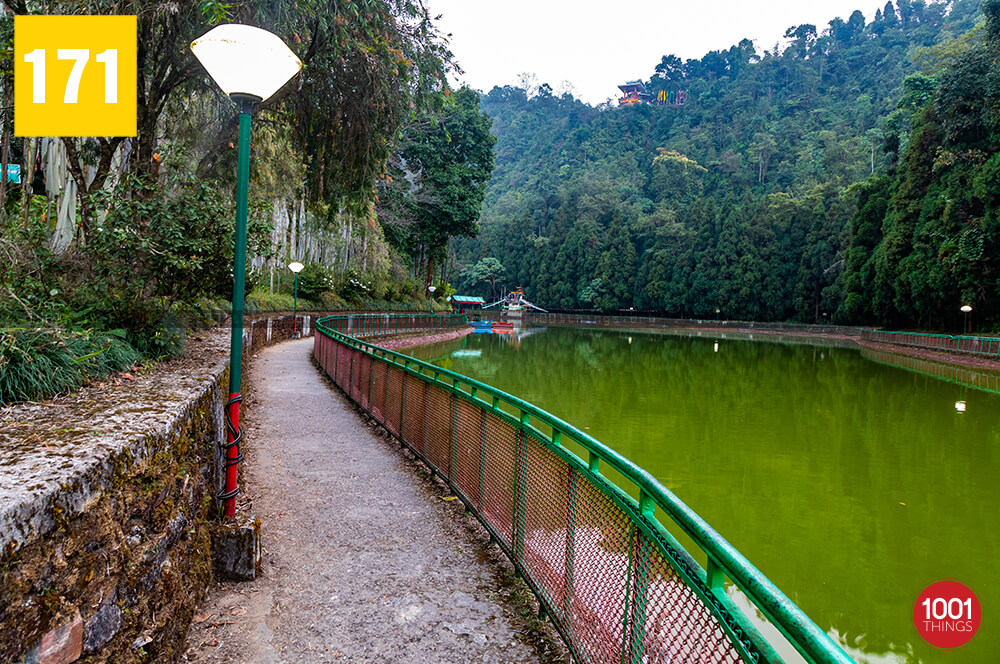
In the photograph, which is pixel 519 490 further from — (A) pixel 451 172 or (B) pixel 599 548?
(A) pixel 451 172

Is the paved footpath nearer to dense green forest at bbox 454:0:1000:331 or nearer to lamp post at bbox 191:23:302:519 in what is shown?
lamp post at bbox 191:23:302:519

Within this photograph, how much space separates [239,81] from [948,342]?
34165 mm

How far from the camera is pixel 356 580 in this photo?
4195 millimetres

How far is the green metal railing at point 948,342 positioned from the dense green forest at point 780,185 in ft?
8.43

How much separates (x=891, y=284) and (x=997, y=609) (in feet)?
136

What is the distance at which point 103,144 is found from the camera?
7.96 metres

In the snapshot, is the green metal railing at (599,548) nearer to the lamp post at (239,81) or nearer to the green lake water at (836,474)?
the lamp post at (239,81)

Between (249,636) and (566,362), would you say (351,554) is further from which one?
(566,362)

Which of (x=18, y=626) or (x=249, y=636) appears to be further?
(x=249, y=636)

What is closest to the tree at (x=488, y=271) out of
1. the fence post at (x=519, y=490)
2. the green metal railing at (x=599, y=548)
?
the green metal railing at (x=599, y=548)

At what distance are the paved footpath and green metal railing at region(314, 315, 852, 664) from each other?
34 cm

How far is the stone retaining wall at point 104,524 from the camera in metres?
2.00

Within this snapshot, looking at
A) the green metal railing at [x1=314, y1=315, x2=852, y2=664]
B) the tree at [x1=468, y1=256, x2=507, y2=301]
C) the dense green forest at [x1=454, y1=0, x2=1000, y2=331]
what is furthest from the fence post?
the tree at [x1=468, y1=256, x2=507, y2=301]

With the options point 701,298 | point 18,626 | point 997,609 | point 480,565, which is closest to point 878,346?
point 701,298
